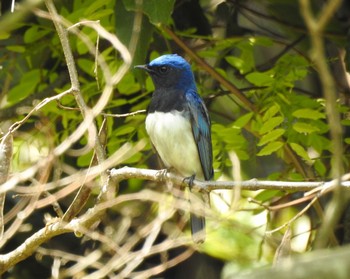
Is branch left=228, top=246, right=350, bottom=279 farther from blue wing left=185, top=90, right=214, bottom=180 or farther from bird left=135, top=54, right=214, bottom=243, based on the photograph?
blue wing left=185, top=90, right=214, bottom=180

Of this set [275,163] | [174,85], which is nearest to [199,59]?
[174,85]

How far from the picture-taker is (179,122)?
543 centimetres

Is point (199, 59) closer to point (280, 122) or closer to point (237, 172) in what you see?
point (280, 122)

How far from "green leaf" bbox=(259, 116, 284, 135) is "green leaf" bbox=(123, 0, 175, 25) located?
85 cm

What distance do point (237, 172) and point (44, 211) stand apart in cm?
288

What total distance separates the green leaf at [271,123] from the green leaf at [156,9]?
847 mm

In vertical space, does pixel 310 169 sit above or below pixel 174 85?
below

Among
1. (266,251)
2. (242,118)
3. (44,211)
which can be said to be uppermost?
(242,118)

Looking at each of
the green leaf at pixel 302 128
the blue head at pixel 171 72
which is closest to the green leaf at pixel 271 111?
the green leaf at pixel 302 128

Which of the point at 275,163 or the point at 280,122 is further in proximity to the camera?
the point at 275,163

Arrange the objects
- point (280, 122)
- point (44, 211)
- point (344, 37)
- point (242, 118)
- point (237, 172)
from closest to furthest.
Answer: point (237, 172)
point (280, 122)
point (242, 118)
point (344, 37)
point (44, 211)

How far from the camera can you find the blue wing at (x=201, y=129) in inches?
213

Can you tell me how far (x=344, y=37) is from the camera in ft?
19.0

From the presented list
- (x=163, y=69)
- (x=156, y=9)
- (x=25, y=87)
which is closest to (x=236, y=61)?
(x=163, y=69)
